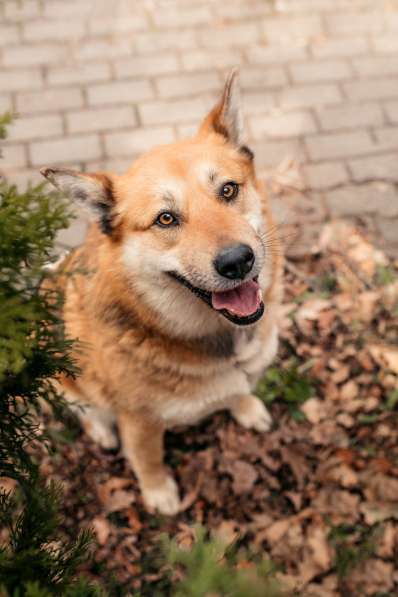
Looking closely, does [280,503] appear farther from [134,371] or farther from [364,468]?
[134,371]

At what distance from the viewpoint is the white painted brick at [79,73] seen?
5184mm

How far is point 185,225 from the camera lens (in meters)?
2.55

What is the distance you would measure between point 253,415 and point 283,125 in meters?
2.58

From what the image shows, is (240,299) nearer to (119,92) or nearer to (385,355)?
(385,355)

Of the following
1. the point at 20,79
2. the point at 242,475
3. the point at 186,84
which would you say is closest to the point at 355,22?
the point at 186,84

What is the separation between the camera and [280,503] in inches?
134

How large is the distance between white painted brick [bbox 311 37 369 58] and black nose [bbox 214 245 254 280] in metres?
3.71

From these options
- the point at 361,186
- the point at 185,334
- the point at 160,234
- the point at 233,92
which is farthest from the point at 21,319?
the point at 361,186

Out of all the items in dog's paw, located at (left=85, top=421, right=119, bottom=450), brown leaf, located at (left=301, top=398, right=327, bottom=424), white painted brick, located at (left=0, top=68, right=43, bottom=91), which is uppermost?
white painted brick, located at (left=0, top=68, right=43, bottom=91)

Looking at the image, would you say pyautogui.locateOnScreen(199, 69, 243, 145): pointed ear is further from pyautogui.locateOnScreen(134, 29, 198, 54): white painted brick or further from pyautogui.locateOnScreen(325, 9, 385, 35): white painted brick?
pyautogui.locateOnScreen(325, 9, 385, 35): white painted brick

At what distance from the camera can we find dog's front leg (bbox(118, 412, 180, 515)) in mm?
2998

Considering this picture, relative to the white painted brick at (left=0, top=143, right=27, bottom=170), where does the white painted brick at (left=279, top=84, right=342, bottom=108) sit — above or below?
above

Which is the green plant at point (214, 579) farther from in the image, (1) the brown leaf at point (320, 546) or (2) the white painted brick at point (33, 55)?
(2) the white painted brick at point (33, 55)

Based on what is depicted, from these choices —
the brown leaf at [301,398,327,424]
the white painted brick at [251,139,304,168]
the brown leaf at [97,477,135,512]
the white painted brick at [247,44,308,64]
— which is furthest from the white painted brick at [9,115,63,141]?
the brown leaf at [301,398,327,424]
